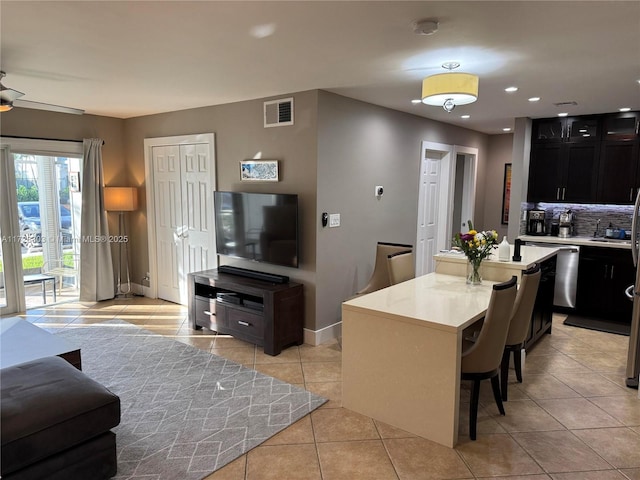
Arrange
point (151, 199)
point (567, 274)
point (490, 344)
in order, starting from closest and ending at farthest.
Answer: point (490, 344) → point (567, 274) → point (151, 199)

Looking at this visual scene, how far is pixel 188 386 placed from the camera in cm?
349

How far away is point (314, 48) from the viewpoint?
9.28 feet

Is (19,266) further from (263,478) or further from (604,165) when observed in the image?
(604,165)

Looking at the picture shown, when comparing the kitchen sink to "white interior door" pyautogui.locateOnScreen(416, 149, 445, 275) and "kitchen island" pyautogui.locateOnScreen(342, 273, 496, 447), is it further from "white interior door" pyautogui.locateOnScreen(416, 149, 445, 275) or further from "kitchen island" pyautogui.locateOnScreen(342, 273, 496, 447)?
"kitchen island" pyautogui.locateOnScreen(342, 273, 496, 447)

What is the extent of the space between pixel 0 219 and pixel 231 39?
13.4ft

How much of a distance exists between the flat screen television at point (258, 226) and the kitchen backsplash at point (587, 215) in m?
3.32

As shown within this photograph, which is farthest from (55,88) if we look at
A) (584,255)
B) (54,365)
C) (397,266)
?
(584,255)

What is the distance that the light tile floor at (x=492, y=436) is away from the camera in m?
2.47

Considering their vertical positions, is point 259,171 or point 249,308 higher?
point 259,171

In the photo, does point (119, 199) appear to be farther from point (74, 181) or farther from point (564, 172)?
point (564, 172)

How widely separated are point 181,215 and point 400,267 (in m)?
3.02

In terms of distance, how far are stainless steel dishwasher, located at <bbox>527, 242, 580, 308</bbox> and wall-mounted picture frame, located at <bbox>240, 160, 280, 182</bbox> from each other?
140 inches

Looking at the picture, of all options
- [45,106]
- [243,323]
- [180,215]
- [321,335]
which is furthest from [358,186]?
[45,106]

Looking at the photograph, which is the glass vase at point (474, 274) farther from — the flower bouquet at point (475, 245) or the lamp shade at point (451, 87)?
the lamp shade at point (451, 87)
